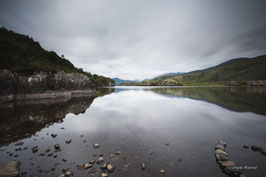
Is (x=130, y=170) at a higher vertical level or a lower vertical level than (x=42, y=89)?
lower

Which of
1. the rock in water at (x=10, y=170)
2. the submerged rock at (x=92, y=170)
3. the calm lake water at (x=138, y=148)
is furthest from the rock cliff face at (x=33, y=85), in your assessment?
the submerged rock at (x=92, y=170)

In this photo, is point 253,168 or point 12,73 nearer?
point 253,168

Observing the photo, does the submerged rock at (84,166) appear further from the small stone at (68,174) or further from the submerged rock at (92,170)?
the small stone at (68,174)

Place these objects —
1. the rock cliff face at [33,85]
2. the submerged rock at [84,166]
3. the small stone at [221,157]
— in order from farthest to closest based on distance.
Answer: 1. the rock cliff face at [33,85]
2. the small stone at [221,157]
3. the submerged rock at [84,166]

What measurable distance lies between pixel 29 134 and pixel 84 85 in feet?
200

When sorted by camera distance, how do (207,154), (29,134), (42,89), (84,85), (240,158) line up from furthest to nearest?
1. (84,85)
2. (42,89)
3. (29,134)
4. (207,154)
5. (240,158)

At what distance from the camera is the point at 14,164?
306 inches

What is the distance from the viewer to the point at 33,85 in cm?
4041

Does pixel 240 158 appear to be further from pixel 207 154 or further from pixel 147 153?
pixel 147 153

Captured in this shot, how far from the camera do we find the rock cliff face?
1320 inches

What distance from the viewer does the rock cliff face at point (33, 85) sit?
33.5 metres

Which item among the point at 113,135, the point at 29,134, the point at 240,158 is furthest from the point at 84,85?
the point at 240,158

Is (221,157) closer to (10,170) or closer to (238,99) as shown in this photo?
(10,170)

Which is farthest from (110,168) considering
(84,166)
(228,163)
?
(228,163)
